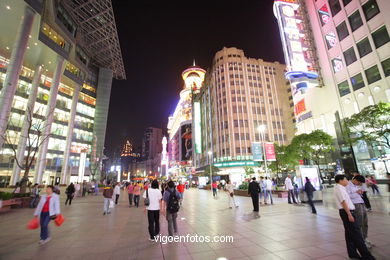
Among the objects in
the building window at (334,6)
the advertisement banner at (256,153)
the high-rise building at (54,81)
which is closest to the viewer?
the advertisement banner at (256,153)

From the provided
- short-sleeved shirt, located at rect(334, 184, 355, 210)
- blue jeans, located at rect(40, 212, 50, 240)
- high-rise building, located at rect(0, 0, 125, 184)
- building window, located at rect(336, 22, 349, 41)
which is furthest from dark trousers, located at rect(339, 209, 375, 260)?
building window, located at rect(336, 22, 349, 41)

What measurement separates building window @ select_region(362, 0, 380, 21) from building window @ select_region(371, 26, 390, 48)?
8.05ft

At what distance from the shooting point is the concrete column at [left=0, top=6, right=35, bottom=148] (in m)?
27.1

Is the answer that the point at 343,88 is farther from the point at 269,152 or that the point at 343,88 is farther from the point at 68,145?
the point at 68,145

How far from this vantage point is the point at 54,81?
1532 inches

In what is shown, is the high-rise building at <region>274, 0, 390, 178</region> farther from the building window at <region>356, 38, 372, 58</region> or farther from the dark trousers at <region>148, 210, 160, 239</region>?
the dark trousers at <region>148, 210, 160, 239</region>

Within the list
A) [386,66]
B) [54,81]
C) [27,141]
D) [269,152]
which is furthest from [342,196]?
[54,81]

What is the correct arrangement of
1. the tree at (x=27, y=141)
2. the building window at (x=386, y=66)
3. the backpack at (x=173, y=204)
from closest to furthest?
the backpack at (x=173, y=204) → the tree at (x=27, y=141) → the building window at (x=386, y=66)

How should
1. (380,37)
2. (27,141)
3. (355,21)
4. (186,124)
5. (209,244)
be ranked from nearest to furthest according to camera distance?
(209,244) → (380,37) → (355,21) → (27,141) → (186,124)

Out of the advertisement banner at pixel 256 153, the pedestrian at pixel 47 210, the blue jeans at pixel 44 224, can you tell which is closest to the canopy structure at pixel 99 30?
the advertisement banner at pixel 256 153

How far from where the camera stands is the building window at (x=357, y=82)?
83.7 feet

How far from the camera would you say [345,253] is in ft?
15.2

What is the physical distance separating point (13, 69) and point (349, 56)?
49719mm

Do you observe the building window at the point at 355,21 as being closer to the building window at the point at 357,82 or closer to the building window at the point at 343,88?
the building window at the point at 357,82
